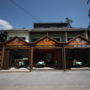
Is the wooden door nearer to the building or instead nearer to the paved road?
the building

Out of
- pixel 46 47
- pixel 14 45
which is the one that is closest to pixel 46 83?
pixel 46 47

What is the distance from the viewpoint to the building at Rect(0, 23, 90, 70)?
1220 cm

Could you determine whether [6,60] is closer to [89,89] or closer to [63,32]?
[63,32]

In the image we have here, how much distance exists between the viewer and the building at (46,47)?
12195 mm

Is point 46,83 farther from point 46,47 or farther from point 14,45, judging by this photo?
point 14,45

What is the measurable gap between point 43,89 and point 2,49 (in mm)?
9022

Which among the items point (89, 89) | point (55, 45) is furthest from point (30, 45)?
point (89, 89)

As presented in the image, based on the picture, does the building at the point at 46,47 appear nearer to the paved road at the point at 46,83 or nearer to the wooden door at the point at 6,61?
the wooden door at the point at 6,61

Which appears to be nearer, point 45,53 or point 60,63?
point 60,63

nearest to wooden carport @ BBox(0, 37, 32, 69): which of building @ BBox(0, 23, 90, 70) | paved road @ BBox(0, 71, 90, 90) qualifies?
building @ BBox(0, 23, 90, 70)

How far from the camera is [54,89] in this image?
209 inches

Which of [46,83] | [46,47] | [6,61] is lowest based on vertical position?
[46,83]

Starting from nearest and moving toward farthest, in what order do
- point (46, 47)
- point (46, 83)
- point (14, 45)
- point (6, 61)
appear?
point (46, 83) < point (46, 47) < point (14, 45) < point (6, 61)

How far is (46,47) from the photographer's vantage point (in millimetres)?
12227
